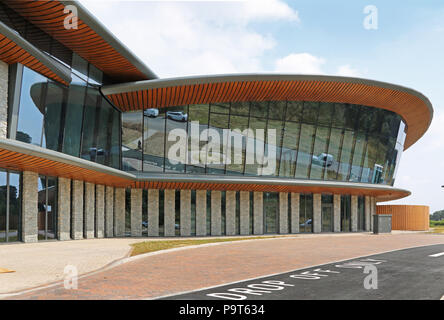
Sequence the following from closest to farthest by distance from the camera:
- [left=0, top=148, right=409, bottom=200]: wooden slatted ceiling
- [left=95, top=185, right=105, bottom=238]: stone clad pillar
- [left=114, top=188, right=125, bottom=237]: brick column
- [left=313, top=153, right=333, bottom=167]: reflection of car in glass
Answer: [left=0, top=148, right=409, bottom=200]: wooden slatted ceiling < [left=95, top=185, right=105, bottom=238]: stone clad pillar < [left=114, top=188, right=125, bottom=237]: brick column < [left=313, top=153, right=333, bottom=167]: reflection of car in glass

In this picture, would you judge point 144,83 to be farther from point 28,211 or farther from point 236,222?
point 236,222

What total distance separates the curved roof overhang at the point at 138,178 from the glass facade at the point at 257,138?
39.0 inches

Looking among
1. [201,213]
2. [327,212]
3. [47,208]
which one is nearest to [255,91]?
[201,213]

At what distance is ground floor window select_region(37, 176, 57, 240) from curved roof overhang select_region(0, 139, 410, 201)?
0.60m

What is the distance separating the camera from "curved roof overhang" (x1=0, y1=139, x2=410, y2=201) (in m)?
18.0

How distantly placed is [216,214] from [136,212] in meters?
5.85

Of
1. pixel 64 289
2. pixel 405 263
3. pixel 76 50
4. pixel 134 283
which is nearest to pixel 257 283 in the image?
pixel 134 283

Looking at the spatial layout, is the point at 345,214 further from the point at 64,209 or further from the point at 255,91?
the point at 64,209

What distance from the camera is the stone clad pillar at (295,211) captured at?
3544cm

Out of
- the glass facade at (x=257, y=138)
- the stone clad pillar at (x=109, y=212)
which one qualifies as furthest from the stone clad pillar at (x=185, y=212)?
the stone clad pillar at (x=109, y=212)

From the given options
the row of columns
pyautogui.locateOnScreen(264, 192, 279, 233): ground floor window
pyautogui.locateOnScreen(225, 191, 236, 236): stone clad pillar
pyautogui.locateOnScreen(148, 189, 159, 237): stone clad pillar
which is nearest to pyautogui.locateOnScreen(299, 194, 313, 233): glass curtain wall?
the row of columns

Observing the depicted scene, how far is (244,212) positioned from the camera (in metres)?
33.5

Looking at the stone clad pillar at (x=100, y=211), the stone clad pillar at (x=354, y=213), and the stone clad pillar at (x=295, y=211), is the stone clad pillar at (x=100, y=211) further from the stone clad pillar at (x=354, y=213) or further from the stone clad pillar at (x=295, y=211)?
the stone clad pillar at (x=354, y=213)

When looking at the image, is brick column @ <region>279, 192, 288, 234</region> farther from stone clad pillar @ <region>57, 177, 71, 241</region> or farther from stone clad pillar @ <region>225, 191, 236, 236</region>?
stone clad pillar @ <region>57, 177, 71, 241</region>
